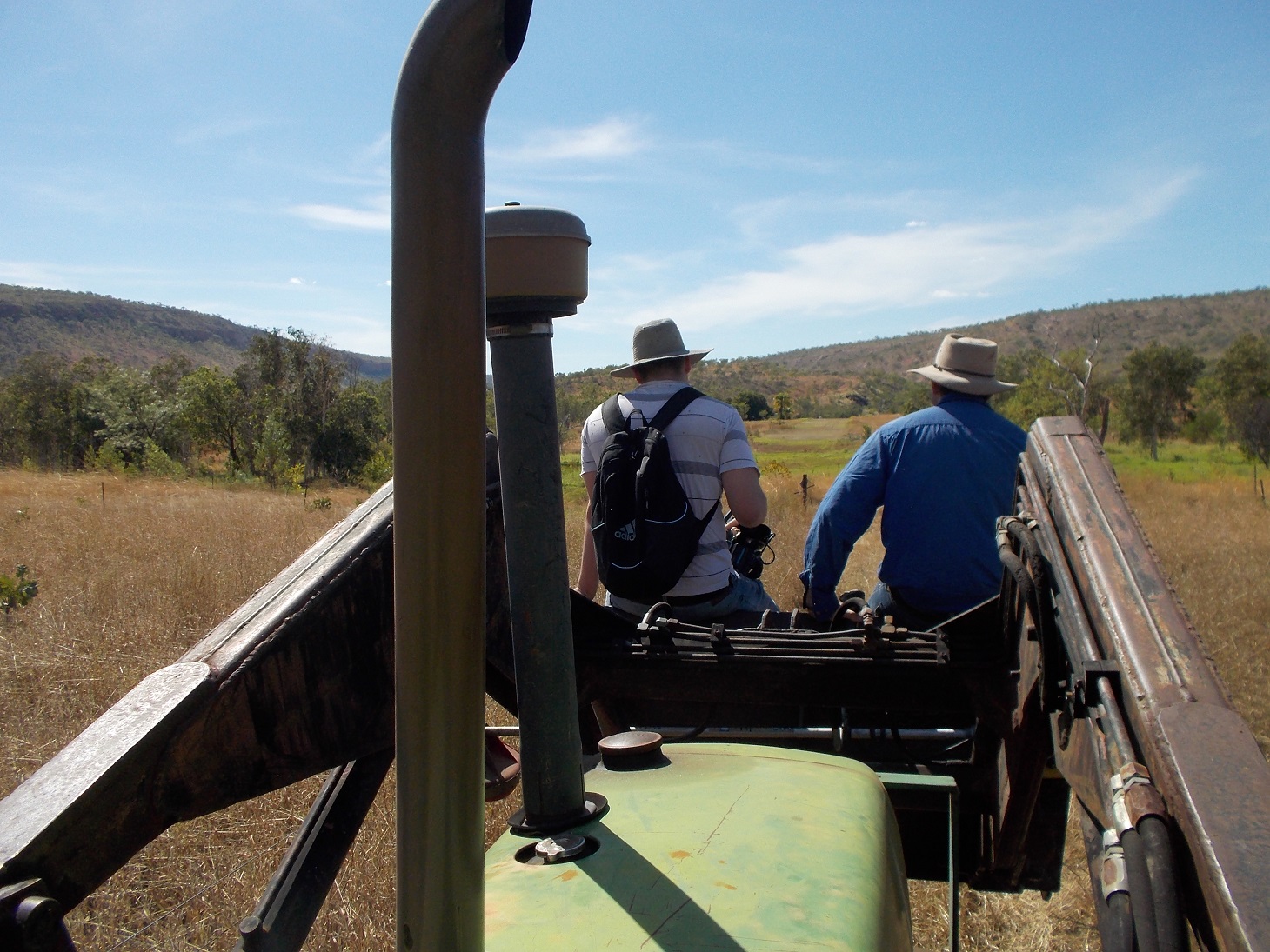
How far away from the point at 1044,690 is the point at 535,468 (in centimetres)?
107

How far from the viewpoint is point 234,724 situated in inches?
52.6

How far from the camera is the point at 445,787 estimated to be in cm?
67

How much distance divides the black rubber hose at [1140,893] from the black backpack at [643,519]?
2.13 metres

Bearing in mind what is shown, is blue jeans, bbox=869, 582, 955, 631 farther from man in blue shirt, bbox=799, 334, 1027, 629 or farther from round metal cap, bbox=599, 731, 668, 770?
round metal cap, bbox=599, 731, 668, 770

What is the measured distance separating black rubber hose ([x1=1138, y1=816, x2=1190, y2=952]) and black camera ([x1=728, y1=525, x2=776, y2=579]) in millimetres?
2552

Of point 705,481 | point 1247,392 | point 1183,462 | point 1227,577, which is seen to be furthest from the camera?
point 1247,392

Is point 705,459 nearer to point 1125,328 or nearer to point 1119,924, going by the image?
point 1119,924

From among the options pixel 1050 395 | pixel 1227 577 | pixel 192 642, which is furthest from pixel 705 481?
pixel 1050 395

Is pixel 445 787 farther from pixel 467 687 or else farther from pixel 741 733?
pixel 741 733

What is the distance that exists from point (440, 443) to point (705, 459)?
263 cm

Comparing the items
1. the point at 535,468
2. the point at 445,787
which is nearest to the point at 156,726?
the point at 535,468

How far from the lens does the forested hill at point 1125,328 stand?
86250 millimetres

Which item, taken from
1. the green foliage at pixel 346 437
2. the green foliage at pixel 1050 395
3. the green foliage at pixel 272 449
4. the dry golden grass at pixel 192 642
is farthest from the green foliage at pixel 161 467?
the green foliage at pixel 1050 395

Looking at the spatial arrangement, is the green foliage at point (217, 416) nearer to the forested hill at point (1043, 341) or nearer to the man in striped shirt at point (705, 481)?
the man in striped shirt at point (705, 481)
